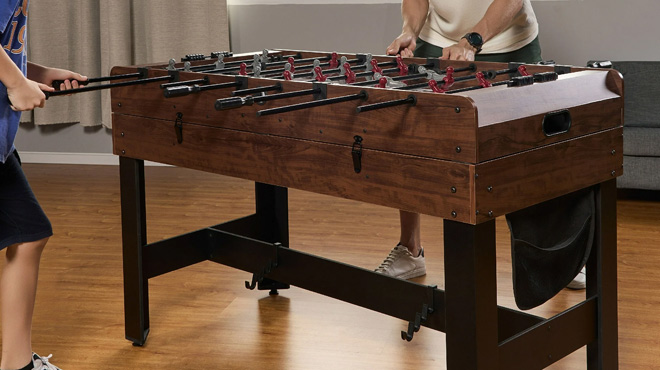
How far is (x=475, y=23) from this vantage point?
3322 mm

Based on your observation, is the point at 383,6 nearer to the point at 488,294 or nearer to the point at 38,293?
the point at 38,293

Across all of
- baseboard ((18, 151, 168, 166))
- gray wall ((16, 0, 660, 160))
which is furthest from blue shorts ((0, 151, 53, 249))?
baseboard ((18, 151, 168, 166))

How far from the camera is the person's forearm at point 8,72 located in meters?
2.07

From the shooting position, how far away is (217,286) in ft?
10.8

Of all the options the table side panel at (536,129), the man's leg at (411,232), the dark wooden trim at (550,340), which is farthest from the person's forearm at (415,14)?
the dark wooden trim at (550,340)

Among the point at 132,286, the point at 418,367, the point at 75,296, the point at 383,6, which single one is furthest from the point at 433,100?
the point at 383,6

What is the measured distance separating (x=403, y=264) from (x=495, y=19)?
1002mm

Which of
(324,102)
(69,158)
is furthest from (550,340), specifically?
(69,158)

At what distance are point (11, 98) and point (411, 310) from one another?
45.8 inches

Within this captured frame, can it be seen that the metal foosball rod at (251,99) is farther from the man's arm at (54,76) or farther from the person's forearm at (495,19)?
the person's forearm at (495,19)

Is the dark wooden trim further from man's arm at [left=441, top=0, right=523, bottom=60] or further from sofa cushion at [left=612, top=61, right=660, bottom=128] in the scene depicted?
sofa cushion at [left=612, top=61, right=660, bottom=128]

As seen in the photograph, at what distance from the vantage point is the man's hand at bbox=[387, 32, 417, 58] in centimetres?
305

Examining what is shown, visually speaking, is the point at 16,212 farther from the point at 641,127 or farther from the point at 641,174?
the point at 641,127

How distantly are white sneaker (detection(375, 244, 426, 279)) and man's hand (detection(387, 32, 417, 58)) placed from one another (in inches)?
30.9
